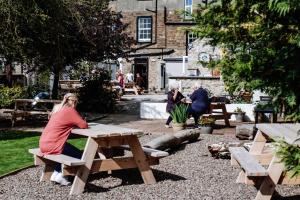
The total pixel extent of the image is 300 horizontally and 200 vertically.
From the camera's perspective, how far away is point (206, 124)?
1455cm

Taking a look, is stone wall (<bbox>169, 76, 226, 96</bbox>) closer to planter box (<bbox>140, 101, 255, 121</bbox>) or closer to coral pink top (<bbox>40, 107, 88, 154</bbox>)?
planter box (<bbox>140, 101, 255, 121</bbox>)

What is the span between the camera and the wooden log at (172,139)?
35.6 feet

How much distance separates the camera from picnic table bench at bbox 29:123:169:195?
7750mm

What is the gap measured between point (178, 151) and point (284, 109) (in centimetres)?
666

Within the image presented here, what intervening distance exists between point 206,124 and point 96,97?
29.2 feet

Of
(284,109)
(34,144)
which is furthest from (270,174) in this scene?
(34,144)

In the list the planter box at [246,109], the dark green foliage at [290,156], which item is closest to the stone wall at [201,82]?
the planter box at [246,109]

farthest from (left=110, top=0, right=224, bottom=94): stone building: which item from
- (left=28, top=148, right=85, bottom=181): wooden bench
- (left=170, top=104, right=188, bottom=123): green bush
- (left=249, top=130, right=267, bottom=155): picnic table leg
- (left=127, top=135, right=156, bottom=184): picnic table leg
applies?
(left=127, top=135, right=156, bottom=184): picnic table leg

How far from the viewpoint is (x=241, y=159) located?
298 inches

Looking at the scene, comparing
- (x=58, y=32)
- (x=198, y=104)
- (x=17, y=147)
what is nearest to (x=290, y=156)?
(x=17, y=147)

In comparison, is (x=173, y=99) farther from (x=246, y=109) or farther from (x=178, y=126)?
(x=246, y=109)

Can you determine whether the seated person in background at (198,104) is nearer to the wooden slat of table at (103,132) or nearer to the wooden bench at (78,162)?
the wooden bench at (78,162)

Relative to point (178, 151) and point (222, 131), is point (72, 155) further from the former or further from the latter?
point (222, 131)

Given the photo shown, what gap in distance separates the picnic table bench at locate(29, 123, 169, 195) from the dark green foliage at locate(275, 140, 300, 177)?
340 cm
